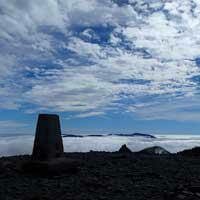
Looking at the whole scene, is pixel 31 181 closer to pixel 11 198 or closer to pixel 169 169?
pixel 11 198

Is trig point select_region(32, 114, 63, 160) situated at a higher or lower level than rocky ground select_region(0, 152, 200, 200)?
higher

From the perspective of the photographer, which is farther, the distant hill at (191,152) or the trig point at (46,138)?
the distant hill at (191,152)

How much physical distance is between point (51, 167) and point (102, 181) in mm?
1884

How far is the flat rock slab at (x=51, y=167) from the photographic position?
1336 centimetres

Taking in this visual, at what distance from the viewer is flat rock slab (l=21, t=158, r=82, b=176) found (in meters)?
13.4

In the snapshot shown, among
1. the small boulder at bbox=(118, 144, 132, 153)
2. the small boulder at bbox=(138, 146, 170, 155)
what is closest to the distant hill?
the small boulder at bbox=(138, 146, 170, 155)

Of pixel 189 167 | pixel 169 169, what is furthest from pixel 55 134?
pixel 189 167

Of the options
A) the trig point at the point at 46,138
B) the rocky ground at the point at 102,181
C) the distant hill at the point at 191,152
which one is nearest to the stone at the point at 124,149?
the distant hill at the point at 191,152

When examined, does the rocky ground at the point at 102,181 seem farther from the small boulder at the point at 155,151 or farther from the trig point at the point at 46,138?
the small boulder at the point at 155,151

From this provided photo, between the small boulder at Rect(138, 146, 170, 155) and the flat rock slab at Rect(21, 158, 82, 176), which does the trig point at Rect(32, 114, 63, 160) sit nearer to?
the flat rock slab at Rect(21, 158, 82, 176)

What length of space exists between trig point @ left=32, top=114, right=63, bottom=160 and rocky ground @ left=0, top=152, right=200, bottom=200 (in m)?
0.51

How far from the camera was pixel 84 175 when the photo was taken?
13.5 m

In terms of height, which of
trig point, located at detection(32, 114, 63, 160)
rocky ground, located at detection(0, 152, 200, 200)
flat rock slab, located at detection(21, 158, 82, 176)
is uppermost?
trig point, located at detection(32, 114, 63, 160)

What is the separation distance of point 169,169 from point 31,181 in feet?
17.8
